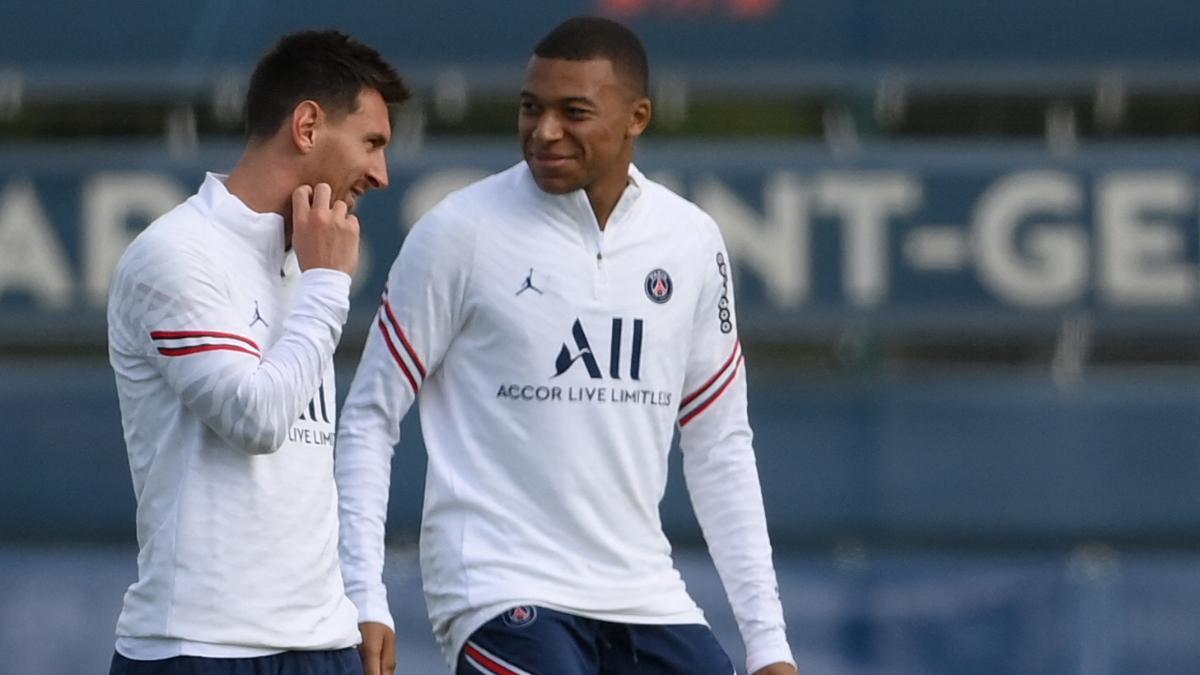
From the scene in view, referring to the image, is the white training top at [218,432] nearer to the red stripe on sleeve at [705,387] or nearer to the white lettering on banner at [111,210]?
the red stripe on sleeve at [705,387]

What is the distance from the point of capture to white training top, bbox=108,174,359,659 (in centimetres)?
349

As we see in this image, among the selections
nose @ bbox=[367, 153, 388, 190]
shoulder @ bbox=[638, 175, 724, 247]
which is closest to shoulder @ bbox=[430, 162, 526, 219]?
shoulder @ bbox=[638, 175, 724, 247]

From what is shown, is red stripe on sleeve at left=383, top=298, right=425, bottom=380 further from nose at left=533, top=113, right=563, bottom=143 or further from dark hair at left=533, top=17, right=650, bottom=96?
dark hair at left=533, top=17, right=650, bottom=96

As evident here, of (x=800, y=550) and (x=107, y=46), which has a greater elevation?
(x=107, y=46)

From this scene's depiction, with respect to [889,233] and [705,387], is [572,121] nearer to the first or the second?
[705,387]

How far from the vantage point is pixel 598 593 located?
408 centimetres

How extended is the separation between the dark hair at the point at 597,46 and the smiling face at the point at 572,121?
2 cm

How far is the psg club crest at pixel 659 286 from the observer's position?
4.26m

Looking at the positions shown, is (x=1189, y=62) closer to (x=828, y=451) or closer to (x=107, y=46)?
(x=828, y=451)

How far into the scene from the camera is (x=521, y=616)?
4031 millimetres

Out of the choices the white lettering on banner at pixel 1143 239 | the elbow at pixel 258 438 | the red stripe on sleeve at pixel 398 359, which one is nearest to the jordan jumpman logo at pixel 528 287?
the red stripe on sleeve at pixel 398 359

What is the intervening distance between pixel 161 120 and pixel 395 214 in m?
0.90

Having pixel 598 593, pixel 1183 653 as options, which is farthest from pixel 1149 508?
pixel 598 593

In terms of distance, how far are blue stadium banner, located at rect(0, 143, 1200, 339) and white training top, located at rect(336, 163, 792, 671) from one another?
4.11m
